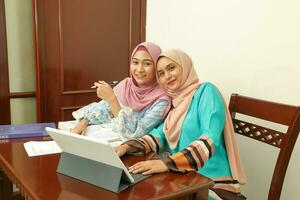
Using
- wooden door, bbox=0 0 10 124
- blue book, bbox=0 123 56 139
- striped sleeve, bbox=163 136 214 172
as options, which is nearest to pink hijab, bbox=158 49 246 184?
striped sleeve, bbox=163 136 214 172

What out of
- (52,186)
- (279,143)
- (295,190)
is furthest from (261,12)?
(52,186)

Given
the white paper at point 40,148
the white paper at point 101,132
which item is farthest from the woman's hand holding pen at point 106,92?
the white paper at point 40,148

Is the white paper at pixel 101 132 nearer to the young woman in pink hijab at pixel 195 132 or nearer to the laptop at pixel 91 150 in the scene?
the young woman in pink hijab at pixel 195 132

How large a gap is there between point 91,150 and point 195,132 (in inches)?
22.4

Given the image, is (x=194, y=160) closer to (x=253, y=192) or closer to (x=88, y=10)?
(x=253, y=192)

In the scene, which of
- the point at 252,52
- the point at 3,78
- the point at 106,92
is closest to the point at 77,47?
the point at 3,78

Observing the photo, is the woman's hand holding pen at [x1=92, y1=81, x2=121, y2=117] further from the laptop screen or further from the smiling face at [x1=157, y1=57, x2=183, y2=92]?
the laptop screen

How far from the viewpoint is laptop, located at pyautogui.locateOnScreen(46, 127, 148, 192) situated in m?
0.91

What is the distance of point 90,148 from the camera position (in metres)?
0.96

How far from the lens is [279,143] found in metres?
1.42

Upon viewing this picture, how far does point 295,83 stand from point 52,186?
1261mm

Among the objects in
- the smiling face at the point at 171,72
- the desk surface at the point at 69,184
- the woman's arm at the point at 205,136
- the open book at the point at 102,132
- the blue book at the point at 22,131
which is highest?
the smiling face at the point at 171,72

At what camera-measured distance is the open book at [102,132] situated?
58.0 inches

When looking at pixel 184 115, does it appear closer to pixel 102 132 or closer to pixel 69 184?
pixel 102 132
